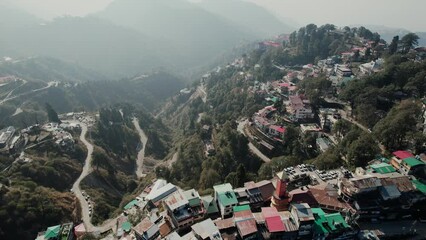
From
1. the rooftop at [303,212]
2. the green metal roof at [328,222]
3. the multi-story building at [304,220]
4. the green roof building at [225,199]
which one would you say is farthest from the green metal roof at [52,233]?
the green metal roof at [328,222]

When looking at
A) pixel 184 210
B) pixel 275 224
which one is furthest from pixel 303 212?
pixel 184 210

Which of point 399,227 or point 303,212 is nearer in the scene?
point 303,212

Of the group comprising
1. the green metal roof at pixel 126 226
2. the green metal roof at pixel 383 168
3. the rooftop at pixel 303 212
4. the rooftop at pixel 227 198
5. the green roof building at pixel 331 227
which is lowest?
the green metal roof at pixel 126 226

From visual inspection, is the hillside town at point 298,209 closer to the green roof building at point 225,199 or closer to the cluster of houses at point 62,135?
the green roof building at point 225,199

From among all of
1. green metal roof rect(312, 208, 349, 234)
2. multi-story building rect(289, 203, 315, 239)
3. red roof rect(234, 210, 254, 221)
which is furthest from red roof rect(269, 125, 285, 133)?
red roof rect(234, 210, 254, 221)

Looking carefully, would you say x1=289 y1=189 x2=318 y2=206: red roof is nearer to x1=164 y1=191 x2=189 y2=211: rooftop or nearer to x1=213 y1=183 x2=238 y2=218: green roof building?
x1=213 y1=183 x2=238 y2=218: green roof building

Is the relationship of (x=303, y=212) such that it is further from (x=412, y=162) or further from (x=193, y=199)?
(x=412, y=162)
